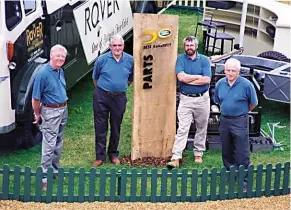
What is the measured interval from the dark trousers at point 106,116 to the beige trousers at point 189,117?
0.74 meters

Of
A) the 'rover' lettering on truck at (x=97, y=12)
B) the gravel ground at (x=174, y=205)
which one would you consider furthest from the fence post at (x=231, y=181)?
the 'rover' lettering on truck at (x=97, y=12)

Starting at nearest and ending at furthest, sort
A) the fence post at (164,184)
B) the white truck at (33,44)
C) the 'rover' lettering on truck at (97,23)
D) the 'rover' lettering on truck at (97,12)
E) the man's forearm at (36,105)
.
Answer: the fence post at (164,184) < the man's forearm at (36,105) < the white truck at (33,44) < the 'rover' lettering on truck at (97,23) < the 'rover' lettering on truck at (97,12)

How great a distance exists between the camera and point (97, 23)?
11.1 m

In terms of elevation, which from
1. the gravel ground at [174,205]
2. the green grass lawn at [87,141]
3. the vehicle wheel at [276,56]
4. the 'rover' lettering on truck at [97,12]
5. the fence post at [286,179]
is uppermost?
the 'rover' lettering on truck at [97,12]

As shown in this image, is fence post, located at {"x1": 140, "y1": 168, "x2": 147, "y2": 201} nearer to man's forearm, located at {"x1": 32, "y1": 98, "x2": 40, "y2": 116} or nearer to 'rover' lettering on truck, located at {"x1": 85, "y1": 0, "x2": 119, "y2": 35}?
man's forearm, located at {"x1": 32, "y1": 98, "x2": 40, "y2": 116}

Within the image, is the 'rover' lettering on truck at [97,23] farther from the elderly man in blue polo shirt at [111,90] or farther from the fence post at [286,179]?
the fence post at [286,179]

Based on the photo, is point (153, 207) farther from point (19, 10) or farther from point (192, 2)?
point (192, 2)

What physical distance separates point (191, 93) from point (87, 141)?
1929mm

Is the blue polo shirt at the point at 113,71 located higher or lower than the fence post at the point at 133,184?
higher

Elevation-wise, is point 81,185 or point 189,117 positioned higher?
point 189,117

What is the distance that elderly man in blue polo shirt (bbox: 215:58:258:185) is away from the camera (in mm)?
7852

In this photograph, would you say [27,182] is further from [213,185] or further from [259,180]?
[259,180]

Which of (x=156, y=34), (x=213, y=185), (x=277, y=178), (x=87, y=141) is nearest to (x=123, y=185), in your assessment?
(x=213, y=185)

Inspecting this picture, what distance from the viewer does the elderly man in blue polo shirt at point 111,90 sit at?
8.30 m
